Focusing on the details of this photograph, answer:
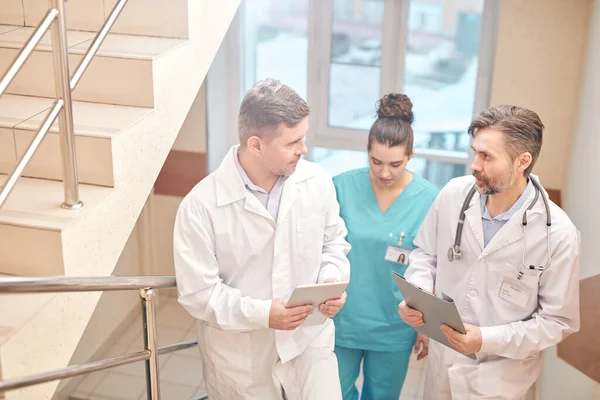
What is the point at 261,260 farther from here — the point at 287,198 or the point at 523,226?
the point at 523,226

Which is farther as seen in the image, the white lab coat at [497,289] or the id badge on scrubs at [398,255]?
the id badge on scrubs at [398,255]

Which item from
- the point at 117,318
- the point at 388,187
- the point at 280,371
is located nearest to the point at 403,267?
the point at 388,187

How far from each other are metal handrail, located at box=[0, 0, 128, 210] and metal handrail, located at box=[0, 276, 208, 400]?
27cm

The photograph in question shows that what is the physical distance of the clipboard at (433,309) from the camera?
2303mm

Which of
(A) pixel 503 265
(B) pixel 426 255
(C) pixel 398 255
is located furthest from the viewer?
(C) pixel 398 255

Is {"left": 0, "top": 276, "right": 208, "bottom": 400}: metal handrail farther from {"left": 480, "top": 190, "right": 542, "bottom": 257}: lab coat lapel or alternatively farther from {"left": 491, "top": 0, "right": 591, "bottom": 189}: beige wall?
{"left": 491, "top": 0, "right": 591, "bottom": 189}: beige wall

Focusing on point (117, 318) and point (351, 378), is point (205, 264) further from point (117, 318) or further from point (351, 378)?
point (117, 318)

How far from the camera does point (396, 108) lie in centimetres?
308

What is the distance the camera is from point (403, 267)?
3.08 metres

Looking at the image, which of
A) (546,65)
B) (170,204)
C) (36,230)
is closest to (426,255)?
(36,230)

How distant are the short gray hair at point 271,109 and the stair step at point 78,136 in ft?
1.30

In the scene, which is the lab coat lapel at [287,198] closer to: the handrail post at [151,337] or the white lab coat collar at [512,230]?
the handrail post at [151,337]

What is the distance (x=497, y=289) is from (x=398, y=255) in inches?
23.7

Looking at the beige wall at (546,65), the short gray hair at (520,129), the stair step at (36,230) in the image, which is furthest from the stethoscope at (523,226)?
the beige wall at (546,65)
